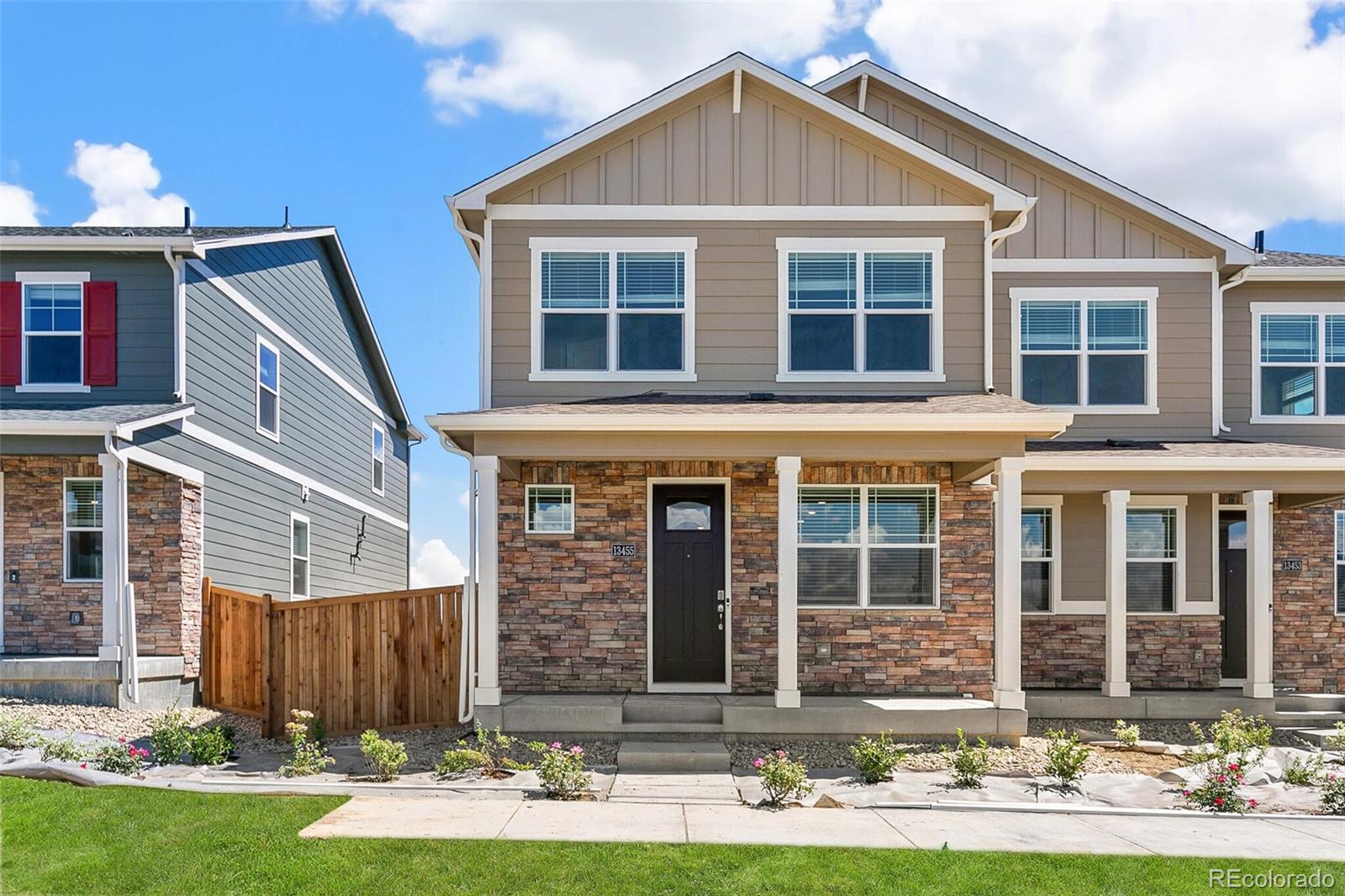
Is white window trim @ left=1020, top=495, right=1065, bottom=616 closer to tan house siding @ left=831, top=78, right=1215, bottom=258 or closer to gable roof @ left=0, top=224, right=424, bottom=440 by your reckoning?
tan house siding @ left=831, top=78, right=1215, bottom=258

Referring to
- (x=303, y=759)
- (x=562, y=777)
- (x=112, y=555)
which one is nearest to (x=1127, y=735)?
(x=562, y=777)

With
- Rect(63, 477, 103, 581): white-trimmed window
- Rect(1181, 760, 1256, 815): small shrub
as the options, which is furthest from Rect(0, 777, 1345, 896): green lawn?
Rect(63, 477, 103, 581): white-trimmed window

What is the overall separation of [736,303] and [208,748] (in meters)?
6.90

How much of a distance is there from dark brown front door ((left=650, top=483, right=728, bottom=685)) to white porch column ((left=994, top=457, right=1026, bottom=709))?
9.53 ft

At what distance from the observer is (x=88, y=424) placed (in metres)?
10.9

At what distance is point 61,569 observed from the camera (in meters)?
11.9

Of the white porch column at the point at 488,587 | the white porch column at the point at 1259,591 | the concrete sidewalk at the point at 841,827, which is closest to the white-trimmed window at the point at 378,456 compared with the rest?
the white porch column at the point at 488,587

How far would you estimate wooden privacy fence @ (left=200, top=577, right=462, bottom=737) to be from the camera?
34.3 ft

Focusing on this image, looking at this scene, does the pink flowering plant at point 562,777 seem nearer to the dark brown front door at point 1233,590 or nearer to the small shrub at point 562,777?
the small shrub at point 562,777

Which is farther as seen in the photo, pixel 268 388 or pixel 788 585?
pixel 268 388

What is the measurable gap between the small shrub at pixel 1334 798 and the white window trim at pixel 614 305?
6857mm

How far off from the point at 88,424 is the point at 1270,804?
39.7 ft

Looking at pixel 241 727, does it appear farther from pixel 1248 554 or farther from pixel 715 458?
pixel 1248 554

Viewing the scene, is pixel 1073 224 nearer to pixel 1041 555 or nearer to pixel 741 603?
pixel 1041 555
